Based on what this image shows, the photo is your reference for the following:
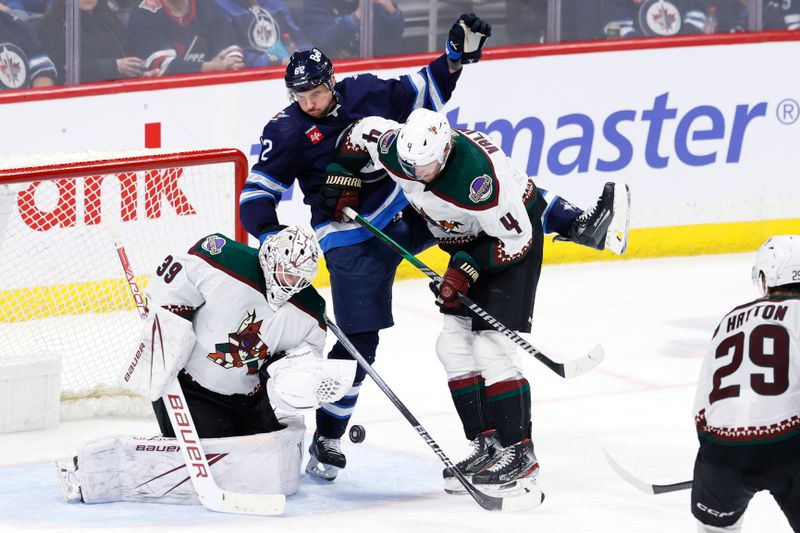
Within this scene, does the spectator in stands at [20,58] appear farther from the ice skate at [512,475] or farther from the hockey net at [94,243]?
the ice skate at [512,475]

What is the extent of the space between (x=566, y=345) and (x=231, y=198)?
1505 millimetres

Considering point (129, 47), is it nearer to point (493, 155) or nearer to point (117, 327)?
point (117, 327)

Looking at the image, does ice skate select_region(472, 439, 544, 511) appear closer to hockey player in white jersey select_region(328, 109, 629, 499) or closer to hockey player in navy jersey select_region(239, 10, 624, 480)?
hockey player in white jersey select_region(328, 109, 629, 499)

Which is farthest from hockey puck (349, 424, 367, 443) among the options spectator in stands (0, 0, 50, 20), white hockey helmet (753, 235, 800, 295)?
spectator in stands (0, 0, 50, 20)

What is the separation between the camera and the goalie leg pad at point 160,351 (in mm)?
3664

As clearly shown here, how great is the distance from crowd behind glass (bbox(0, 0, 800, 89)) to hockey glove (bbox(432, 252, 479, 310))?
2517mm

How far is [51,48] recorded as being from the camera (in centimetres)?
581

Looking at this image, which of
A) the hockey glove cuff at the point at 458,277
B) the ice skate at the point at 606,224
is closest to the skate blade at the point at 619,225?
the ice skate at the point at 606,224

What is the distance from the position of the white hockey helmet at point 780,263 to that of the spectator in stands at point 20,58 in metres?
3.51

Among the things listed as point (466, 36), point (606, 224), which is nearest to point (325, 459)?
point (606, 224)

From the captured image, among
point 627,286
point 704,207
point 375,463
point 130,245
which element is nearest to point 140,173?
point 130,245

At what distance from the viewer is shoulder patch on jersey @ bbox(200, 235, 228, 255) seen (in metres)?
3.75

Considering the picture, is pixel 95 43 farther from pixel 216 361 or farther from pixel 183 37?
pixel 216 361

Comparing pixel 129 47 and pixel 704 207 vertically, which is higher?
pixel 129 47
